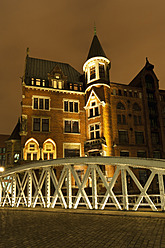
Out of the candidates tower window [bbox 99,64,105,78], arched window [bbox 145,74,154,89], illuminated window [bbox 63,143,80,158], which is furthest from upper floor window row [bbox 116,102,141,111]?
illuminated window [bbox 63,143,80,158]

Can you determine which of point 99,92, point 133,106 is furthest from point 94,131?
point 133,106

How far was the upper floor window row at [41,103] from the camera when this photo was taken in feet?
107

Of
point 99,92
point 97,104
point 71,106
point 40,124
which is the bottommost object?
point 40,124

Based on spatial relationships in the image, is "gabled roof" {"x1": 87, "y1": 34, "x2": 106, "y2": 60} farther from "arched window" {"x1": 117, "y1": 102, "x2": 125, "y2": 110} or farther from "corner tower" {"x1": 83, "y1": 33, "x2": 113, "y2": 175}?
"arched window" {"x1": 117, "y1": 102, "x2": 125, "y2": 110}

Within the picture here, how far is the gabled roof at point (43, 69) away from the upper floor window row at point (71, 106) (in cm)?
484

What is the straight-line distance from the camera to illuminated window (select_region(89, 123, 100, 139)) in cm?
3188

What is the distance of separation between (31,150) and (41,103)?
288 inches

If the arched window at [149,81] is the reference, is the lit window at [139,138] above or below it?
below

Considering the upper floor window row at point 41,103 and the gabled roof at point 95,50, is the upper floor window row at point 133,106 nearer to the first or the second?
the gabled roof at point 95,50

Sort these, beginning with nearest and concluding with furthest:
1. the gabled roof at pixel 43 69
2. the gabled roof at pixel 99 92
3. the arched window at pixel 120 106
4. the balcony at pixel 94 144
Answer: the balcony at pixel 94 144 < the gabled roof at pixel 99 92 < the gabled roof at pixel 43 69 < the arched window at pixel 120 106

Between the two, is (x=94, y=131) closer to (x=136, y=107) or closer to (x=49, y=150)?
(x=49, y=150)

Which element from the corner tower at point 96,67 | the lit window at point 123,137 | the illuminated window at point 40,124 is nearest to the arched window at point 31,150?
the illuminated window at point 40,124

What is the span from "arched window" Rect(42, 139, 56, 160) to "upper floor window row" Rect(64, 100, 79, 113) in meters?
5.79

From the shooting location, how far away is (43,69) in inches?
1467
